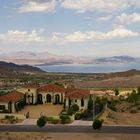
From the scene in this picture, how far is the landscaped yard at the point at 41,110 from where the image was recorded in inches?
2386

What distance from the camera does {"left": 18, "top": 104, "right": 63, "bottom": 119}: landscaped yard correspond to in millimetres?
60594

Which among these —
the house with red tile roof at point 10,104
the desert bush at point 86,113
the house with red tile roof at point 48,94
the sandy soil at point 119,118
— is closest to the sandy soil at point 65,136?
the sandy soil at point 119,118

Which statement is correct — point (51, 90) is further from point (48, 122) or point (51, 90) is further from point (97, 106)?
point (48, 122)

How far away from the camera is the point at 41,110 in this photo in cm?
6438

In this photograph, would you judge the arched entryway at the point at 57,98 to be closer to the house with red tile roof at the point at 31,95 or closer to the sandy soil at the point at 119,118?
the house with red tile roof at the point at 31,95

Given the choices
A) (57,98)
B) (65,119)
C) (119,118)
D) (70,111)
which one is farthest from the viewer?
(57,98)

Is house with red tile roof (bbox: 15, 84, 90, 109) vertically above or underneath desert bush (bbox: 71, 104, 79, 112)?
above

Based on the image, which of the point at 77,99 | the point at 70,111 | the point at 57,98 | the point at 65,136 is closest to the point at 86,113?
the point at 70,111

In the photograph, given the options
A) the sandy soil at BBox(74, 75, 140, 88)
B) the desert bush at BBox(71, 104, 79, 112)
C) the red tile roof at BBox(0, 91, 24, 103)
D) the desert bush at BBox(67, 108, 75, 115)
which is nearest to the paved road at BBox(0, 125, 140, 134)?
the desert bush at BBox(67, 108, 75, 115)

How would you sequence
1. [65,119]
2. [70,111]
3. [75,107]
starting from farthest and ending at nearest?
[75,107] → [70,111] → [65,119]

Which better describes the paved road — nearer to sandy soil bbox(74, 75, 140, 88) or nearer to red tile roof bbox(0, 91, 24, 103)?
red tile roof bbox(0, 91, 24, 103)

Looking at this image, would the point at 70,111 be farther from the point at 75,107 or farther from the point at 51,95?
the point at 51,95

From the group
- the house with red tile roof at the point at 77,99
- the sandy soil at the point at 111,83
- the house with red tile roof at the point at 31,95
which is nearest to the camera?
the house with red tile roof at the point at 77,99

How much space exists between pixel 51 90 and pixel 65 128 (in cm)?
1997
